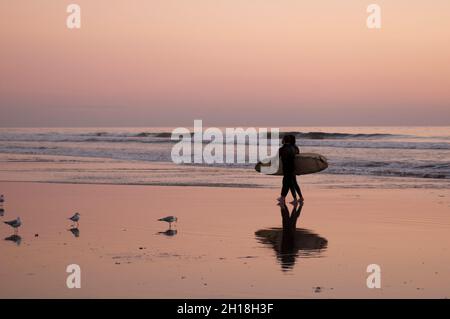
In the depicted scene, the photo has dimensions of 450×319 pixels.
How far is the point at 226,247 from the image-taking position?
448 inches

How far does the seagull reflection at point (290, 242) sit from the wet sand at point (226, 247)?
0.7 inches

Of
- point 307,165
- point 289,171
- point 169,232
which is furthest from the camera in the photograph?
point 307,165

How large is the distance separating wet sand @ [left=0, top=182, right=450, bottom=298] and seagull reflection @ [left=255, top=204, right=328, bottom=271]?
18 mm

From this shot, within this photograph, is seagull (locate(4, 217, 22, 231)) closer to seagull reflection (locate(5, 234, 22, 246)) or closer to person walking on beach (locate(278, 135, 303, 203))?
seagull reflection (locate(5, 234, 22, 246))

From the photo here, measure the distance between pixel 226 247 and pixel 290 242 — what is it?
1.08 meters

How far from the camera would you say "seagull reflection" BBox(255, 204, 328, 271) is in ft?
34.8

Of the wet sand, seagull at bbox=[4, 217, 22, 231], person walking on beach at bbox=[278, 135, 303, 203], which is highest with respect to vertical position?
person walking on beach at bbox=[278, 135, 303, 203]

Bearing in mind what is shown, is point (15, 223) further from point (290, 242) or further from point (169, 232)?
point (290, 242)

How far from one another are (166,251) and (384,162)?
72.5 ft

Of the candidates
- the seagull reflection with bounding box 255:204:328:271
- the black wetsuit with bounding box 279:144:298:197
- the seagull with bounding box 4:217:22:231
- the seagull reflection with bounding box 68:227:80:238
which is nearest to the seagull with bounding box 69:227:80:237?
the seagull reflection with bounding box 68:227:80:238

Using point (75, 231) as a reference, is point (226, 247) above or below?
below

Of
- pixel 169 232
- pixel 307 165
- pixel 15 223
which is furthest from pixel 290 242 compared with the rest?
pixel 307 165

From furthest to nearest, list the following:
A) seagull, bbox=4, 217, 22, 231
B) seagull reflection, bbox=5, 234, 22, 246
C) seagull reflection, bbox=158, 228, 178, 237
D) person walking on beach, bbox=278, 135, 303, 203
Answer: person walking on beach, bbox=278, 135, 303, 203
seagull reflection, bbox=158, 228, 178, 237
seagull, bbox=4, 217, 22, 231
seagull reflection, bbox=5, 234, 22, 246

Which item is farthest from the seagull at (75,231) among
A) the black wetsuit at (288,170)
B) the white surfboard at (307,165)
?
the white surfboard at (307,165)
